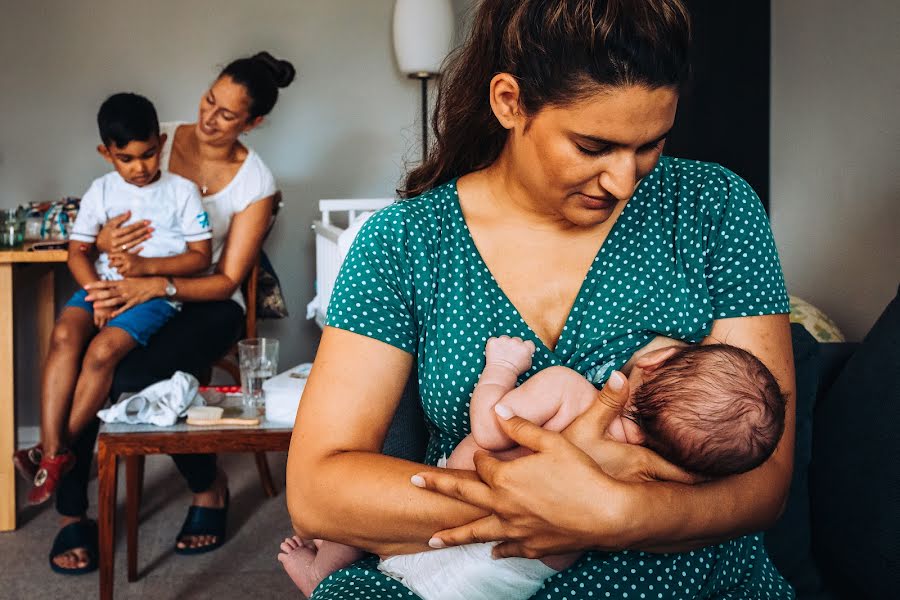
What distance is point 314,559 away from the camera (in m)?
1.40

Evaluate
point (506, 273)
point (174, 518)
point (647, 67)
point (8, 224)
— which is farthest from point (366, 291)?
point (8, 224)

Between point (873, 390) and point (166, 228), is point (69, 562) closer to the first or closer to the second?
point (166, 228)

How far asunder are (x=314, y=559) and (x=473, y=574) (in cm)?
38

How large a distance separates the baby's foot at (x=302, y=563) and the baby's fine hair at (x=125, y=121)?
1640mm

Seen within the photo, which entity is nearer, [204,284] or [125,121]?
[125,121]

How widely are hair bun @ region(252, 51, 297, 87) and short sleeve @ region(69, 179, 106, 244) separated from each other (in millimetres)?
729

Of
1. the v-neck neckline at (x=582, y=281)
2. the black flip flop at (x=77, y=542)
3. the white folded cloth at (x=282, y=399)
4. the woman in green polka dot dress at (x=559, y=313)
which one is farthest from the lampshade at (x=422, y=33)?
the v-neck neckline at (x=582, y=281)

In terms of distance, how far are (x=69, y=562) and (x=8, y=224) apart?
1.23 m

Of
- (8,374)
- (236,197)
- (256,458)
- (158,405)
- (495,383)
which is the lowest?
(256,458)

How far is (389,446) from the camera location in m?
1.46

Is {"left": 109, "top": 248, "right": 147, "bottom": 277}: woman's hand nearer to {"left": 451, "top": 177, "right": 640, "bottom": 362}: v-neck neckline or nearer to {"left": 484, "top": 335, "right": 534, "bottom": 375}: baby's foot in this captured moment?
{"left": 451, "top": 177, "right": 640, "bottom": 362}: v-neck neckline

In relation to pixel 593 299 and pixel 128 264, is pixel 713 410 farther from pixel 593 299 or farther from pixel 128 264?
pixel 128 264

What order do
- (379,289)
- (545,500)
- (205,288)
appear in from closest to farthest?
(545,500), (379,289), (205,288)

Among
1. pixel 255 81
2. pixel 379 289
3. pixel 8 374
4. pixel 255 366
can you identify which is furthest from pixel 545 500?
pixel 8 374
